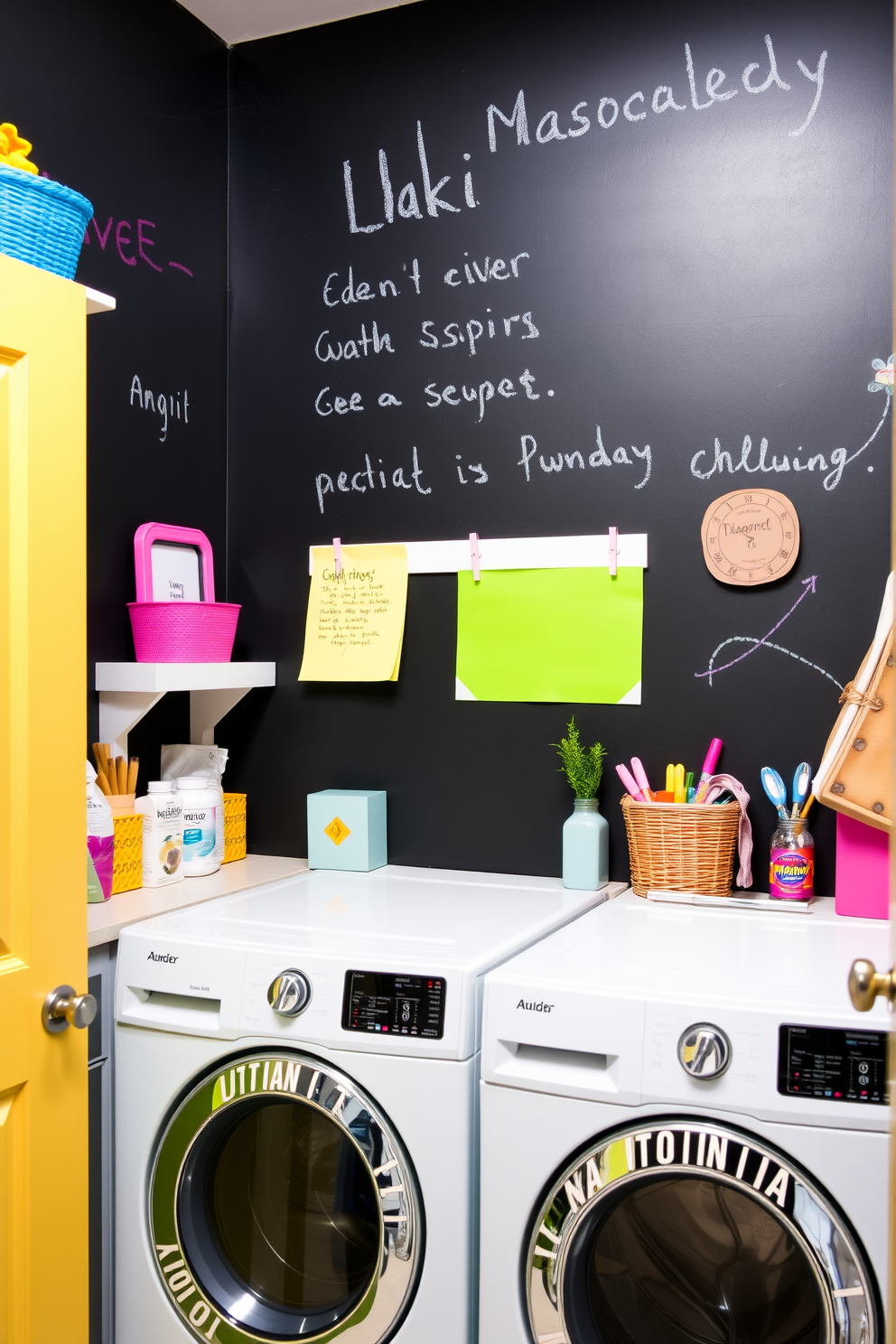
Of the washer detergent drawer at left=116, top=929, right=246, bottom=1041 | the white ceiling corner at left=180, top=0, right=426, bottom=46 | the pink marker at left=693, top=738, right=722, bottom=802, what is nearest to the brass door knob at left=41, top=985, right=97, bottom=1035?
the washer detergent drawer at left=116, top=929, right=246, bottom=1041

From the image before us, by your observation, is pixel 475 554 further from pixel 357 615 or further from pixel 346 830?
pixel 346 830

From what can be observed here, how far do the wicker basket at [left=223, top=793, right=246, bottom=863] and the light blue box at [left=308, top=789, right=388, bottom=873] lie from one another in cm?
18

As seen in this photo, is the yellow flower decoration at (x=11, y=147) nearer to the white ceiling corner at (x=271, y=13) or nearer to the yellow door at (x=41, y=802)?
the yellow door at (x=41, y=802)

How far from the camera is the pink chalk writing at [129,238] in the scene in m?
2.04

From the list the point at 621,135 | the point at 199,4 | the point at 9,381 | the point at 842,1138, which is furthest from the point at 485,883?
the point at 199,4

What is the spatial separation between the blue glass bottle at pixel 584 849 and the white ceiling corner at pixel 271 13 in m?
1.66

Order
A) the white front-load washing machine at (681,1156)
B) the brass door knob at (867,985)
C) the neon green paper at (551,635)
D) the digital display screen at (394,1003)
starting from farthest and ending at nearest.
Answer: the neon green paper at (551,635)
the digital display screen at (394,1003)
the white front-load washing machine at (681,1156)
the brass door knob at (867,985)

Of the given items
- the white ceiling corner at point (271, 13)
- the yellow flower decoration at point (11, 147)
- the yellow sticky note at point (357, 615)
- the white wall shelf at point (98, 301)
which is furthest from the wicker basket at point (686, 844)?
the white ceiling corner at point (271, 13)

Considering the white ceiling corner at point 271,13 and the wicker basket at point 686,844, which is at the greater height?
the white ceiling corner at point 271,13

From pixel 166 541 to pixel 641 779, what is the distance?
40.7 inches

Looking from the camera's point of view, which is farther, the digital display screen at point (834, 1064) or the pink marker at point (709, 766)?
the pink marker at point (709, 766)

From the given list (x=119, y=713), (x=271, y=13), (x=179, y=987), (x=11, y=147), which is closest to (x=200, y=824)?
(x=119, y=713)

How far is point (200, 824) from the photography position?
6.91 feet

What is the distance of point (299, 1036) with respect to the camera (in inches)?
60.5
